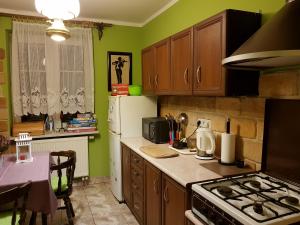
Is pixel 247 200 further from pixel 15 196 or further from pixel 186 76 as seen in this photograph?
pixel 15 196

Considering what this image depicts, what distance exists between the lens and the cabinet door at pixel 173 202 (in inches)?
64.7

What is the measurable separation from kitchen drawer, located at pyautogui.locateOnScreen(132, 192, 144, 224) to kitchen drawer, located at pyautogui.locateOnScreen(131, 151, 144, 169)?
1.10 feet

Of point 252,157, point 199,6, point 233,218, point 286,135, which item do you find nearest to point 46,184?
point 233,218

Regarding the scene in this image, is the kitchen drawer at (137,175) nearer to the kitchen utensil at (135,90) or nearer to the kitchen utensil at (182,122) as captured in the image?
the kitchen utensil at (182,122)

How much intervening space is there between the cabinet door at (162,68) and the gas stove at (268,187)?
1.11m

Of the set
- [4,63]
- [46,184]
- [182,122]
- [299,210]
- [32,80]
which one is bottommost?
[46,184]

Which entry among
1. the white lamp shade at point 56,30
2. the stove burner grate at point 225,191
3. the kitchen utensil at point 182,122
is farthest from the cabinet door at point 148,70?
the stove burner grate at point 225,191

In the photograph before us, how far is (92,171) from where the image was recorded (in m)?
3.85

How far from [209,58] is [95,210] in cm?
229

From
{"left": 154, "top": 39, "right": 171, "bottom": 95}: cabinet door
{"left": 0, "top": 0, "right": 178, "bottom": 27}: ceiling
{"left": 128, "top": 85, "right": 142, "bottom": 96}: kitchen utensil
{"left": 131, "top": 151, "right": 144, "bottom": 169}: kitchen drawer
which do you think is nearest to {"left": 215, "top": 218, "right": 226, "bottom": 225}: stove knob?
{"left": 131, "top": 151, "right": 144, "bottom": 169}: kitchen drawer

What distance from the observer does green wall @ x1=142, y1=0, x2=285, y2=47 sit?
1.70 meters

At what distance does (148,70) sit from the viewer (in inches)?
116

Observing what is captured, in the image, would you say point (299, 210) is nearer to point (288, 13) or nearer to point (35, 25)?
point (288, 13)

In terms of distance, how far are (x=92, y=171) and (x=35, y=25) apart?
7.62ft
